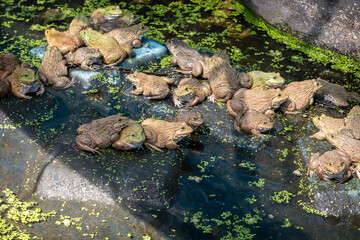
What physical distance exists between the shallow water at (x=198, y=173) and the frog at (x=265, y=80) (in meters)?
0.58

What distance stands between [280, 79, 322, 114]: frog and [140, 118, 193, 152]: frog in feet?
6.82

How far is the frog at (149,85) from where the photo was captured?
697cm

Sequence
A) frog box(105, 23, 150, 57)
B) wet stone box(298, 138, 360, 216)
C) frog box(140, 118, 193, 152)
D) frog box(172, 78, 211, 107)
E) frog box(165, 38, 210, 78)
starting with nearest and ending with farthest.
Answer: wet stone box(298, 138, 360, 216) → frog box(140, 118, 193, 152) → frog box(172, 78, 211, 107) → frog box(165, 38, 210, 78) → frog box(105, 23, 150, 57)

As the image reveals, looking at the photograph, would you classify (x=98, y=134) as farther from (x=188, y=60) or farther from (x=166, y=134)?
(x=188, y=60)

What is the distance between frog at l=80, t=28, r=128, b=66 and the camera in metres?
7.69

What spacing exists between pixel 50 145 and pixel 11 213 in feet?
3.81

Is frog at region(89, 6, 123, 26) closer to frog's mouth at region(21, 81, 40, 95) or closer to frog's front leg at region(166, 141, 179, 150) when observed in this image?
frog's mouth at region(21, 81, 40, 95)

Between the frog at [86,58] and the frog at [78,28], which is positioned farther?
the frog at [78,28]

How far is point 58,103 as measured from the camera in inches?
275

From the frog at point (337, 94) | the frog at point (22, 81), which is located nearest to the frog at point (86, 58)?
the frog at point (22, 81)

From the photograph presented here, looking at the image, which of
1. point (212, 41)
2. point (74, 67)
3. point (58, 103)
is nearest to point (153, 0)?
point (212, 41)

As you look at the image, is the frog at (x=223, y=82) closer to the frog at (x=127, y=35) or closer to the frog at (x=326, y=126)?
the frog at (x=326, y=126)

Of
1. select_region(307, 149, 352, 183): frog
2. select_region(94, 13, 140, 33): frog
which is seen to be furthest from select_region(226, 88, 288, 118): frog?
select_region(94, 13, 140, 33): frog

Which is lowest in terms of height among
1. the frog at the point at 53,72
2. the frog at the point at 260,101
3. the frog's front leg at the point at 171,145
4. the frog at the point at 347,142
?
the frog at the point at 53,72
